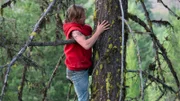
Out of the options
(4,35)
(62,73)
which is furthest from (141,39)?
(4,35)

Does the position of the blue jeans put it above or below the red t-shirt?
below

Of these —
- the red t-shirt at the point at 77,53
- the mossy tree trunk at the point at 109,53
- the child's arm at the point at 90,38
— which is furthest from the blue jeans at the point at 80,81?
the child's arm at the point at 90,38

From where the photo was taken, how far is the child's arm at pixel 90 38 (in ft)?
11.6

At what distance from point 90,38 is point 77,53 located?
0.80 feet

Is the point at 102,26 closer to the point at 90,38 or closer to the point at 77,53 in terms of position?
the point at 90,38

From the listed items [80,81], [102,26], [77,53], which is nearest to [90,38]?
[102,26]

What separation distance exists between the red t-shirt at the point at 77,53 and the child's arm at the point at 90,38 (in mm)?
107

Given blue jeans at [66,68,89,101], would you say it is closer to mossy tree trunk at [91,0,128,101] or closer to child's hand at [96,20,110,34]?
mossy tree trunk at [91,0,128,101]

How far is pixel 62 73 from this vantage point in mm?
25906

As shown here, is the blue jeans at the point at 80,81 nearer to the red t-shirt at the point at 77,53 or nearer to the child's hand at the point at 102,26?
the red t-shirt at the point at 77,53

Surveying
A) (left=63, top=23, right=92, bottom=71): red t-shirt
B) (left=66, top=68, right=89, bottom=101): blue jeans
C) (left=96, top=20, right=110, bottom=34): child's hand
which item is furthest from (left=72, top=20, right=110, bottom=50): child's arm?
(left=66, top=68, right=89, bottom=101): blue jeans

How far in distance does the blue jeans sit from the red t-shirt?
64 millimetres

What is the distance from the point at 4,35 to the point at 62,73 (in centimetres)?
2133

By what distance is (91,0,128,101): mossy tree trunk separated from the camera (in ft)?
11.9
